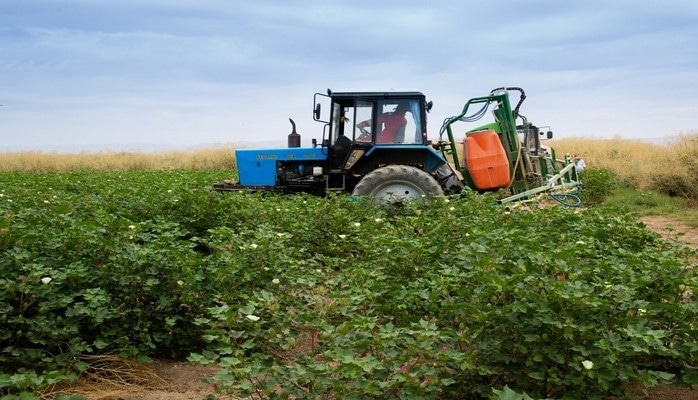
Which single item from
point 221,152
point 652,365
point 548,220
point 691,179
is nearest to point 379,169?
point 548,220

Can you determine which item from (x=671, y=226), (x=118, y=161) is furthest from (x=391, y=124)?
(x=118, y=161)

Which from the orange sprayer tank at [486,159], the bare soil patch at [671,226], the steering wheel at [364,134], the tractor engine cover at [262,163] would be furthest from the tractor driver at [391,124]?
the bare soil patch at [671,226]

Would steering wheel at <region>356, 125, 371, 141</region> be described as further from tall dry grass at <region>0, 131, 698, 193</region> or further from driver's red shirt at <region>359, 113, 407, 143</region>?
tall dry grass at <region>0, 131, 698, 193</region>

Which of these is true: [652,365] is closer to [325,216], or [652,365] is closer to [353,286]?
[353,286]

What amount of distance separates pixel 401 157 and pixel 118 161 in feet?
86.2

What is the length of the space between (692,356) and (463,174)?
7162 mm

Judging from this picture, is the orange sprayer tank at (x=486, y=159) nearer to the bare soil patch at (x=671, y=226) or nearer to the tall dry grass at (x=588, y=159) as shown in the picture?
the bare soil patch at (x=671, y=226)

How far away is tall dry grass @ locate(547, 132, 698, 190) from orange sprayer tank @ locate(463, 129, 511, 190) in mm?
7384

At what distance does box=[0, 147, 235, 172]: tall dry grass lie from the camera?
101 ft

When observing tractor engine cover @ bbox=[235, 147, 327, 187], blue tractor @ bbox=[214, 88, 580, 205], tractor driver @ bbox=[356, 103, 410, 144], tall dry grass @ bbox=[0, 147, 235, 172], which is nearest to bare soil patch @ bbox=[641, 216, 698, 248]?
Answer: blue tractor @ bbox=[214, 88, 580, 205]

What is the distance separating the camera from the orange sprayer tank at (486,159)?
33.0 feet

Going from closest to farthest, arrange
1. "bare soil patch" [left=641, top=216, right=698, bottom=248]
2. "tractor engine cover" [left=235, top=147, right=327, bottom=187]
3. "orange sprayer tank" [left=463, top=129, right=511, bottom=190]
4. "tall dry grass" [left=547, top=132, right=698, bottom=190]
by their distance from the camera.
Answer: "orange sprayer tank" [left=463, top=129, right=511, bottom=190]
"bare soil patch" [left=641, top=216, right=698, bottom=248]
"tractor engine cover" [left=235, top=147, right=327, bottom=187]
"tall dry grass" [left=547, top=132, right=698, bottom=190]

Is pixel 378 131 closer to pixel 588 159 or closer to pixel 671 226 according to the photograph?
pixel 671 226

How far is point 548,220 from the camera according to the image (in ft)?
21.1
